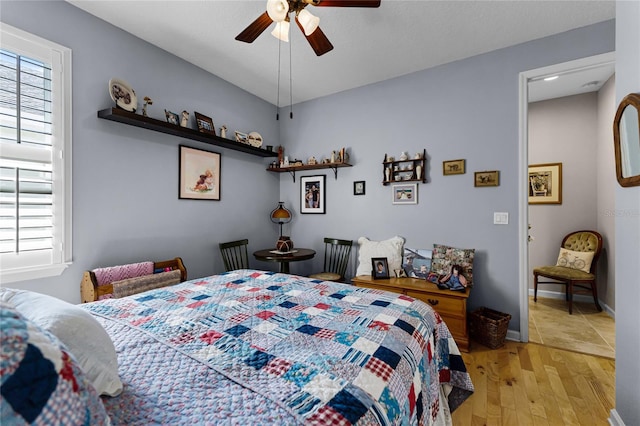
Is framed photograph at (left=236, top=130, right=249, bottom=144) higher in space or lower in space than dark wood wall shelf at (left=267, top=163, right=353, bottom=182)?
higher

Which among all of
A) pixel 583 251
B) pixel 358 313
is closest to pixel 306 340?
pixel 358 313

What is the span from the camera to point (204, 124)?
3.02 m

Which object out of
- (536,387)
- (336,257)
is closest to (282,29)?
(336,257)

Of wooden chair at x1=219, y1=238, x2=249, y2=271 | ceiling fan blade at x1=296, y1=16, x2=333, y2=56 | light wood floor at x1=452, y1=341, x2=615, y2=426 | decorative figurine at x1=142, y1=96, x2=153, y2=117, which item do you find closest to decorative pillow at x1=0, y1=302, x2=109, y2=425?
light wood floor at x1=452, y1=341, x2=615, y2=426

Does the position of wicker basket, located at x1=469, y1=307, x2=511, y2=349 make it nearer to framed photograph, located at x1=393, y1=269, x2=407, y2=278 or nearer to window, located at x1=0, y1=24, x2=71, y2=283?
framed photograph, located at x1=393, y1=269, x2=407, y2=278

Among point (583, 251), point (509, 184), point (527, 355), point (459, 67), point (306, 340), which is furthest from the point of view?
point (583, 251)

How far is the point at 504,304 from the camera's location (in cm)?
275

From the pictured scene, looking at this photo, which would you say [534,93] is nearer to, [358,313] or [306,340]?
[358,313]

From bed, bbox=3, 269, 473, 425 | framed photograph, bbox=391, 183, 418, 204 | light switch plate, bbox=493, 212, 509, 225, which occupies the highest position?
framed photograph, bbox=391, 183, 418, 204

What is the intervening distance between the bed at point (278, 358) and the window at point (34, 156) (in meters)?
0.89

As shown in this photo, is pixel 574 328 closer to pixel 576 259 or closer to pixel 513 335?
pixel 513 335

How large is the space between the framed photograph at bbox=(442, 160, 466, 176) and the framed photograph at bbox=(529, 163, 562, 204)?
2.02 meters

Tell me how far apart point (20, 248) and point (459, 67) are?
4.07 m

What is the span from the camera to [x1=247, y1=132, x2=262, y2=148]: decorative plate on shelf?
3.59 m
